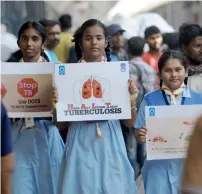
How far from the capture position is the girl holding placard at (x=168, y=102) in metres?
6.37

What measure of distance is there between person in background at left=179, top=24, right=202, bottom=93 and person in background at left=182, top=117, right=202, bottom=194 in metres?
3.48

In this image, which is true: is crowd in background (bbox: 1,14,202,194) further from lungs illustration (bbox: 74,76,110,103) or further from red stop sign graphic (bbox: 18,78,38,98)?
red stop sign graphic (bbox: 18,78,38,98)

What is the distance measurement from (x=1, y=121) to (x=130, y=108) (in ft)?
6.52

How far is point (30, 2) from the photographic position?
49.8 ft

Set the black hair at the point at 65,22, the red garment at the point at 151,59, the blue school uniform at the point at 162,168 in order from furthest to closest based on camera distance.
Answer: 1. the black hair at the point at 65,22
2. the red garment at the point at 151,59
3. the blue school uniform at the point at 162,168

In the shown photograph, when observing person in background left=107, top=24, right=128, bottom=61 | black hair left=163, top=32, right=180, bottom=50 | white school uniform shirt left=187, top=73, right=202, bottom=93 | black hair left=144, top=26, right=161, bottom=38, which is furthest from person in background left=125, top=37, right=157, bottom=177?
white school uniform shirt left=187, top=73, right=202, bottom=93

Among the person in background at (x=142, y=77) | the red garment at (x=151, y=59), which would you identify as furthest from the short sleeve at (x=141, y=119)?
the red garment at (x=151, y=59)

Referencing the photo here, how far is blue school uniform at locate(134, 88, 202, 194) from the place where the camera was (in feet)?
20.9

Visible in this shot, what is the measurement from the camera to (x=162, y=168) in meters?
6.39

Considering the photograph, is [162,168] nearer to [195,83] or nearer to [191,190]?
[195,83]

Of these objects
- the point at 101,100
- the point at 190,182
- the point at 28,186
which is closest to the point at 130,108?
the point at 101,100

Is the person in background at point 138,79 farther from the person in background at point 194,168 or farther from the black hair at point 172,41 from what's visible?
the person in background at point 194,168

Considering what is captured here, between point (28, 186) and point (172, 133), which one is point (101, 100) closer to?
point (172, 133)

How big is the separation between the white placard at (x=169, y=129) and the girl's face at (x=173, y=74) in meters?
0.31
